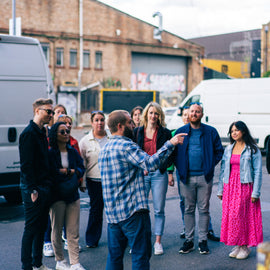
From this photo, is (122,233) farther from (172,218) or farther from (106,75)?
(106,75)

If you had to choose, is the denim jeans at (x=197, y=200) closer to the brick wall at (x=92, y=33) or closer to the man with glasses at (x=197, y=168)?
the man with glasses at (x=197, y=168)

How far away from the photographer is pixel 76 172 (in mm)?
5102

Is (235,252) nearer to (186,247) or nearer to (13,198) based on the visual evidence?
(186,247)

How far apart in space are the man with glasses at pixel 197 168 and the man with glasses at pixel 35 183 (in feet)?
5.66

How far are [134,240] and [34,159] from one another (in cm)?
149

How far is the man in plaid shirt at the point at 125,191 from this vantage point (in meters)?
3.74

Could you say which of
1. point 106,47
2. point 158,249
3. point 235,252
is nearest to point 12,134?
point 158,249

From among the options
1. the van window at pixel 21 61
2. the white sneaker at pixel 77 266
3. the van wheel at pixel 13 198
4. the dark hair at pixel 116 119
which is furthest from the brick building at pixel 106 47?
the dark hair at pixel 116 119

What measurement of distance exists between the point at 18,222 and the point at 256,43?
53.5m

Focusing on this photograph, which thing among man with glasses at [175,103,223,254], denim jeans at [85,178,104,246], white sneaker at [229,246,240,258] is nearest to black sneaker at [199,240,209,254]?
man with glasses at [175,103,223,254]

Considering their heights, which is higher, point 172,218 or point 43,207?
point 43,207

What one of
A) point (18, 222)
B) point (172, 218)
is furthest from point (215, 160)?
point (18, 222)

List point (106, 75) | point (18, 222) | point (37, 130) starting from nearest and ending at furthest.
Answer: point (37, 130), point (18, 222), point (106, 75)

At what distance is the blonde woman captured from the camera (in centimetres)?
562
